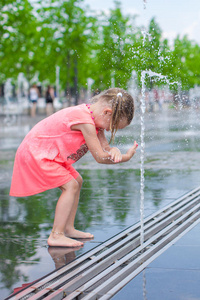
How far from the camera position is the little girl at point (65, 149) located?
13.3ft

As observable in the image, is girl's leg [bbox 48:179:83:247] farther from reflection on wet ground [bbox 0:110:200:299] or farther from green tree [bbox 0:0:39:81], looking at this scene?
green tree [bbox 0:0:39:81]

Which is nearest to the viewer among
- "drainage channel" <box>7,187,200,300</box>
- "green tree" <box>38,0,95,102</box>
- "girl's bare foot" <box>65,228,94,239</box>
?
"drainage channel" <box>7,187,200,300</box>

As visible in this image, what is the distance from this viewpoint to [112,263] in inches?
146

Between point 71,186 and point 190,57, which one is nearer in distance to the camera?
point 71,186

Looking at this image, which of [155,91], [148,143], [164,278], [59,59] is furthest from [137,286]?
[59,59]

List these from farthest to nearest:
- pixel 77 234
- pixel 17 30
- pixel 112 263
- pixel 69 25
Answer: pixel 69 25 < pixel 17 30 < pixel 77 234 < pixel 112 263

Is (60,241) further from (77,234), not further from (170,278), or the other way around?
(170,278)

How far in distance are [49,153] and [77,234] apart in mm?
669

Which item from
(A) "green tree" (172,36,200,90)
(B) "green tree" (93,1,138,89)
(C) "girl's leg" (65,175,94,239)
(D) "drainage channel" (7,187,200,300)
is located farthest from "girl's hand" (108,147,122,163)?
(A) "green tree" (172,36,200,90)

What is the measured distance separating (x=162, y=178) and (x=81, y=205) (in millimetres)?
2037

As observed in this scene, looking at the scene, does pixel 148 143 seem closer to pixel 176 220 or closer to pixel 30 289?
pixel 176 220

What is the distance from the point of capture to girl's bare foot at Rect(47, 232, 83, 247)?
4098mm

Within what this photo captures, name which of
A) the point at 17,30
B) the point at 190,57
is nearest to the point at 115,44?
the point at 17,30

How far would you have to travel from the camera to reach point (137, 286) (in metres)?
3.17
